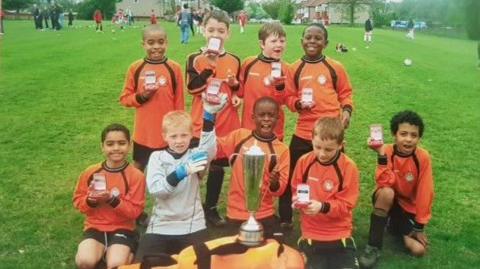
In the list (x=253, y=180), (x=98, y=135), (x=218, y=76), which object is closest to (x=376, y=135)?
(x=253, y=180)

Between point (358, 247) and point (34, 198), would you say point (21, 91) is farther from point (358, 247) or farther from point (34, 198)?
point (358, 247)

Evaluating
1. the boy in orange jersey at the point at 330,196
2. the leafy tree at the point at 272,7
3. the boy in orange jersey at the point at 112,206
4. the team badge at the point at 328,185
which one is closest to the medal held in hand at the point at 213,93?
the boy in orange jersey at the point at 330,196

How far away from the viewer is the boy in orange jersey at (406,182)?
476 cm

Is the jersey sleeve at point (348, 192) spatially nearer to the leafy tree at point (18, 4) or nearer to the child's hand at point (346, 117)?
the child's hand at point (346, 117)

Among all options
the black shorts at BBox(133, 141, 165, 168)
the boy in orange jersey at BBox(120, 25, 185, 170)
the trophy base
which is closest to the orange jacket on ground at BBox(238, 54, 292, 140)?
the boy in orange jersey at BBox(120, 25, 185, 170)

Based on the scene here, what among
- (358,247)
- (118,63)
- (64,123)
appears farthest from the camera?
(118,63)

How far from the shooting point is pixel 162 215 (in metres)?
4.36

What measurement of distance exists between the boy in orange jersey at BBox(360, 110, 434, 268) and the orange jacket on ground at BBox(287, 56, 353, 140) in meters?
0.55

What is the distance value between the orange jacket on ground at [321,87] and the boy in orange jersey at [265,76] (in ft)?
0.40

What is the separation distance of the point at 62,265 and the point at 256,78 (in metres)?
2.26

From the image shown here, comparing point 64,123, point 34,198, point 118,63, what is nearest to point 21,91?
point 64,123

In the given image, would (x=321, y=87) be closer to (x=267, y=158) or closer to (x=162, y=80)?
(x=267, y=158)

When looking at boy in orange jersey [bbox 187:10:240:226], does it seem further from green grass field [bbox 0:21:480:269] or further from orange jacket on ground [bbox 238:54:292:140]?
green grass field [bbox 0:21:480:269]

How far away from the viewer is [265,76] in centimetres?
516
